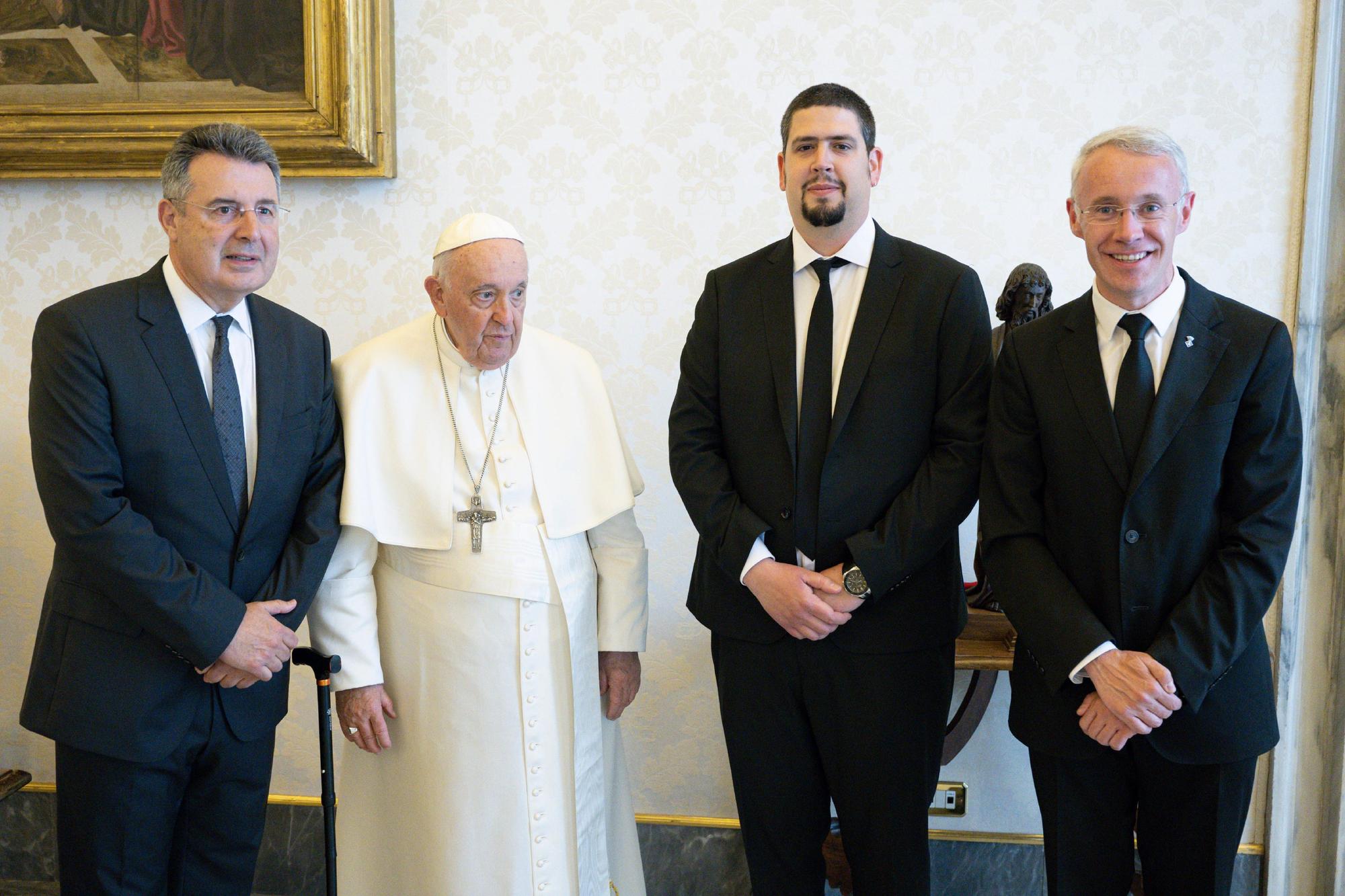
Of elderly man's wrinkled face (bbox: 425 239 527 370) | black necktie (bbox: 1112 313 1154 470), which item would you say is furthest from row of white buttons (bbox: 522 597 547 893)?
black necktie (bbox: 1112 313 1154 470)

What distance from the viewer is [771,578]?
91.4 inches

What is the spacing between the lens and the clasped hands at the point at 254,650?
2256mm

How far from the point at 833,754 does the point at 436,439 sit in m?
1.13

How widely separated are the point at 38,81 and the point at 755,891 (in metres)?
3.20

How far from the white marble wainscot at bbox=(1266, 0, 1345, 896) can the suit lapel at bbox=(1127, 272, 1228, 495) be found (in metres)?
1.09

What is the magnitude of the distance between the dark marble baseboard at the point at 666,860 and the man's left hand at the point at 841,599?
4.92ft

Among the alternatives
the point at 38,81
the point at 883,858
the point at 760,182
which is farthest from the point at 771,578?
the point at 38,81

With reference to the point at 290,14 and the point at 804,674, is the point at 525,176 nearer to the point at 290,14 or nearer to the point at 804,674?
the point at 290,14

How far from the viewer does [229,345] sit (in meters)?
2.38

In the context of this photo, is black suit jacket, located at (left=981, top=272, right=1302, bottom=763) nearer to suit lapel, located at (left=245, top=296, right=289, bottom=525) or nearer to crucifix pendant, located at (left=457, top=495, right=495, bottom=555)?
crucifix pendant, located at (left=457, top=495, right=495, bottom=555)

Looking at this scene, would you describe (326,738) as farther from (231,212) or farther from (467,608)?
(231,212)

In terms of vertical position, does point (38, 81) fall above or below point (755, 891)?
above

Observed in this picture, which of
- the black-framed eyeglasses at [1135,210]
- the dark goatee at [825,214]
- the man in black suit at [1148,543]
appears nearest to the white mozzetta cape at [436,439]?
the dark goatee at [825,214]

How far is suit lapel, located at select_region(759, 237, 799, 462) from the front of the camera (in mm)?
2410
